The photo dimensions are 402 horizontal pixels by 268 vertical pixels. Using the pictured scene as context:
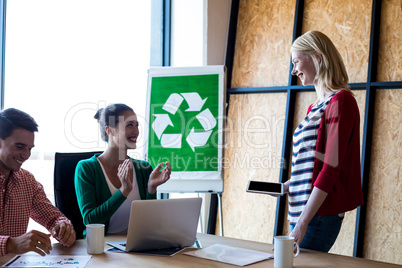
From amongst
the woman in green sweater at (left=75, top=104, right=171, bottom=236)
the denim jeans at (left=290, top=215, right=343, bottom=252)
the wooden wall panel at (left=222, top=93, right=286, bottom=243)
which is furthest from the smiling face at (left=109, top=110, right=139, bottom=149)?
the wooden wall panel at (left=222, top=93, right=286, bottom=243)

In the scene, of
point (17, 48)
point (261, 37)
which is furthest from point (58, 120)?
point (261, 37)

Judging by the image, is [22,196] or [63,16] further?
[63,16]

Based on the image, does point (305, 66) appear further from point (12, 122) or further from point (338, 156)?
point (12, 122)

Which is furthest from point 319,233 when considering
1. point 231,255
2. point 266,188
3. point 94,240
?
point 94,240

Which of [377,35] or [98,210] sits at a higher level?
[377,35]

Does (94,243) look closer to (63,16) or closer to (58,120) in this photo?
(58,120)

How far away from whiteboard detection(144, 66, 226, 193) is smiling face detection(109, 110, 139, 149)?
79 centimetres

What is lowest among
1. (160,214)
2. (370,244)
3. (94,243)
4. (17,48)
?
(370,244)

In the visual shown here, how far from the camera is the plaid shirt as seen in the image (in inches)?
70.1

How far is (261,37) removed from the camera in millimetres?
3646

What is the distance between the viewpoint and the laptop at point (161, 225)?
5.27ft

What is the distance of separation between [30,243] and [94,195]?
22.6 inches

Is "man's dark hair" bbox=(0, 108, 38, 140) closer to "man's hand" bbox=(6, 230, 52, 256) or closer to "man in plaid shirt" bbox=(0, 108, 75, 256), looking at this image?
"man in plaid shirt" bbox=(0, 108, 75, 256)

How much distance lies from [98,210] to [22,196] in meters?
0.33
